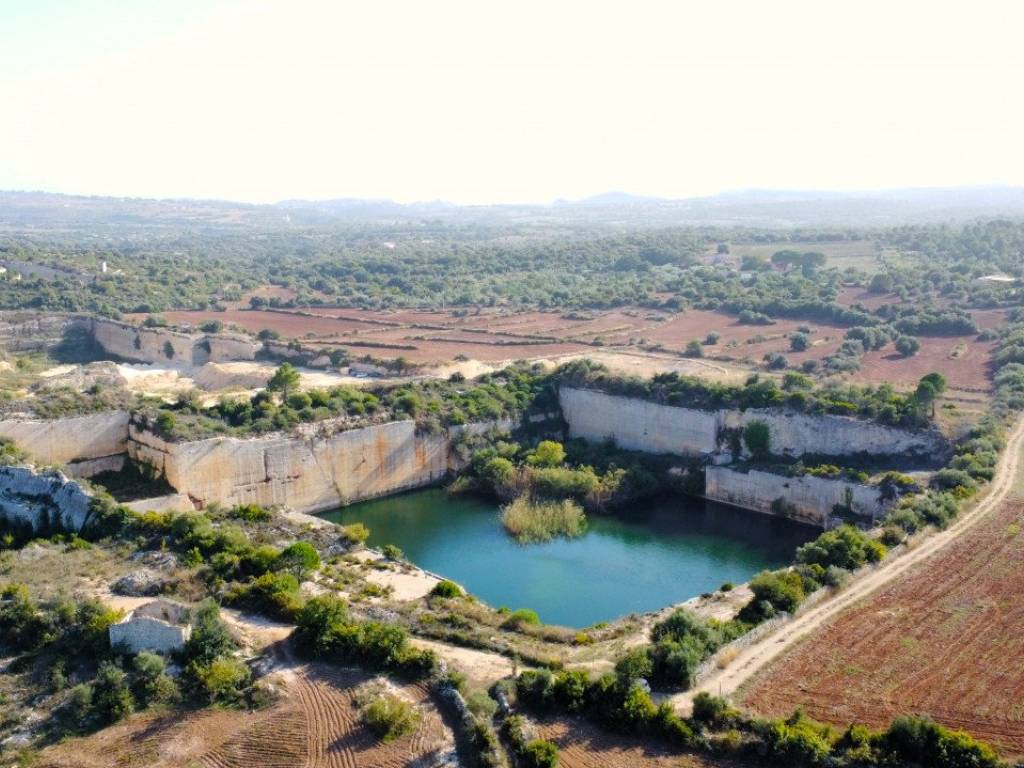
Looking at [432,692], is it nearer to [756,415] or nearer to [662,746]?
[662,746]

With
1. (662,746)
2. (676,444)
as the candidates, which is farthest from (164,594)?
(676,444)

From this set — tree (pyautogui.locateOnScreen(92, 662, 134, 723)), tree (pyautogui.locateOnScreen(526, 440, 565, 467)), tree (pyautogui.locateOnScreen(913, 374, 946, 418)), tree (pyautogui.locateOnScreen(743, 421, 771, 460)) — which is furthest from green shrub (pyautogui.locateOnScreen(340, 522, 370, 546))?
tree (pyautogui.locateOnScreen(913, 374, 946, 418))

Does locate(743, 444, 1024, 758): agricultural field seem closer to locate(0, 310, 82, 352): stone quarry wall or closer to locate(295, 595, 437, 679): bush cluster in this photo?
locate(295, 595, 437, 679): bush cluster

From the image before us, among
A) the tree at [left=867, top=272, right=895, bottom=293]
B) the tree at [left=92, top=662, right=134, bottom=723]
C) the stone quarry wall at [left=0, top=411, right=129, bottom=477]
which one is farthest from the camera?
the tree at [left=867, top=272, right=895, bottom=293]

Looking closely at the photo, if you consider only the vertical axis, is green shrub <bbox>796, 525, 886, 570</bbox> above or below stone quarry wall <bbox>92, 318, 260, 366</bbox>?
above

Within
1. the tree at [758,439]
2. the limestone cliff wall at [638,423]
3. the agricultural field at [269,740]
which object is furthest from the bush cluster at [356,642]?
the limestone cliff wall at [638,423]
